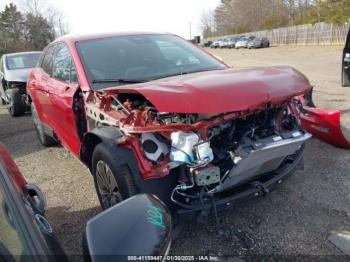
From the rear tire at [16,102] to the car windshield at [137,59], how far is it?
5.36 meters

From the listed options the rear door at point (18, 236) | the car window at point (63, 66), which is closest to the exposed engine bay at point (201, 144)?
the car window at point (63, 66)

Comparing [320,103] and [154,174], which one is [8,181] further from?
[320,103]

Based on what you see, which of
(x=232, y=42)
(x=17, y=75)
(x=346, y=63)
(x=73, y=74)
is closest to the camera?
(x=73, y=74)

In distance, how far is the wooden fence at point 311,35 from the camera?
107 ft

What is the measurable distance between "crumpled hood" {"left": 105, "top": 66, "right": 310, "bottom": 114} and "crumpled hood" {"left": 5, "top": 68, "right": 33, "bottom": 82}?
22.9 ft

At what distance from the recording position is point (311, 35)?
37844 millimetres

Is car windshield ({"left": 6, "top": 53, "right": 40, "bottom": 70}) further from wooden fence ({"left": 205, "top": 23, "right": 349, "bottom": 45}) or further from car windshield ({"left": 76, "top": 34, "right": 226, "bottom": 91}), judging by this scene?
wooden fence ({"left": 205, "top": 23, "right": 349, "bottom": 45})

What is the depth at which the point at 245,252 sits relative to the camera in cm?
292

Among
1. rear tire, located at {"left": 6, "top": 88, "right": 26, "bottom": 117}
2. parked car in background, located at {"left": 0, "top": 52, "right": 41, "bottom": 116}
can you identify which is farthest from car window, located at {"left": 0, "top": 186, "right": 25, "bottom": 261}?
rear tire, located at {"left": 6, "top": 88, "right": 26, "bottom": 117}

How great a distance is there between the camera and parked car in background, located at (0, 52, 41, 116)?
899 centimetres

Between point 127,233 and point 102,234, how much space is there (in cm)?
8

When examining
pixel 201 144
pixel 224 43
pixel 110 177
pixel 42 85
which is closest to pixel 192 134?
pixel 201 144

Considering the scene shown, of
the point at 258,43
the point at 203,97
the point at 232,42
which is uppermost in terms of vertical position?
the point at 203,97

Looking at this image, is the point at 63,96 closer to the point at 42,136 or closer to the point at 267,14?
the point at 42,136
